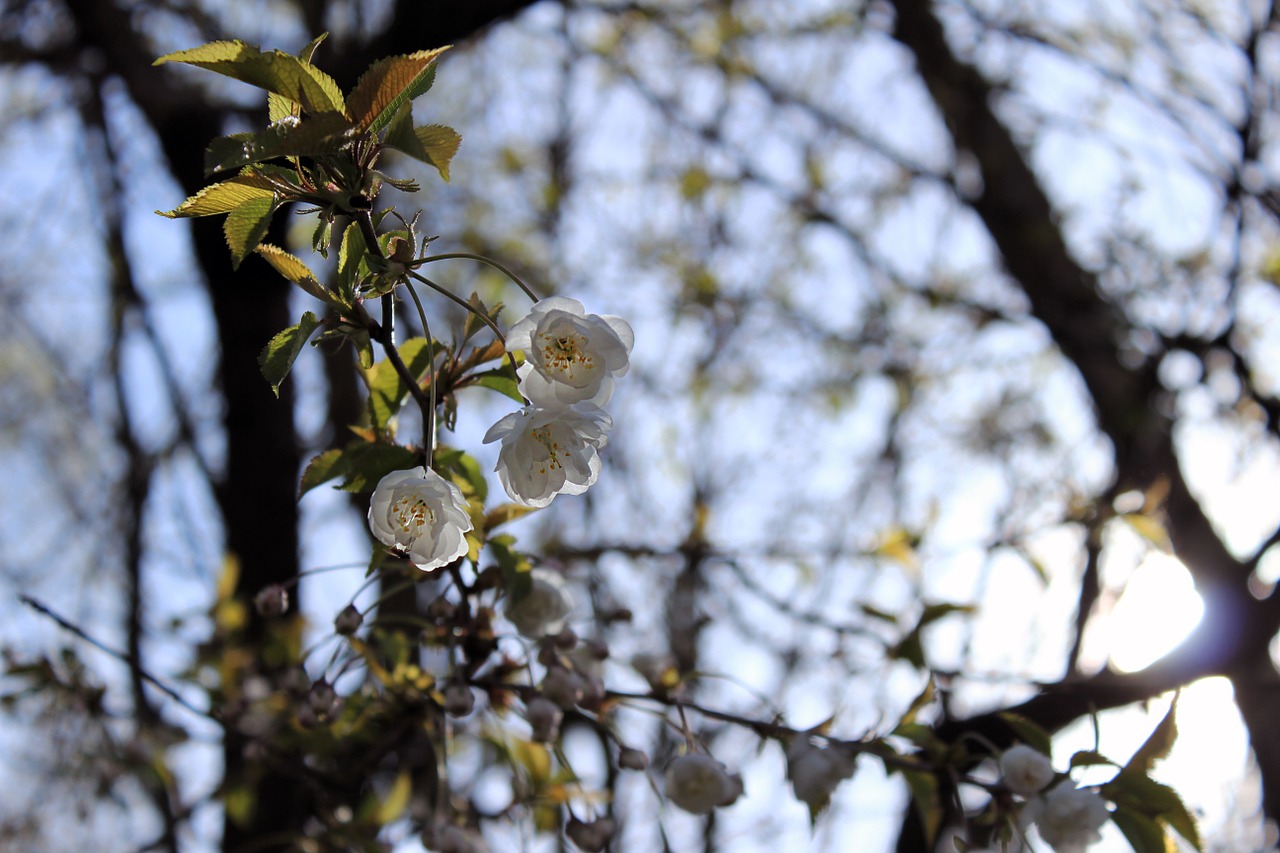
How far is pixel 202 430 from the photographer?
3.30 meters

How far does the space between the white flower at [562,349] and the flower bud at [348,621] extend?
40cm

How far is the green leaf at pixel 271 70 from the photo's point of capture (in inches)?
25.5

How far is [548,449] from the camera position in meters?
0.85

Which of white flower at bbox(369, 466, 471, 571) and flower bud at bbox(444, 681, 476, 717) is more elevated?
white flower at bbox(369, 466, 471, 571)

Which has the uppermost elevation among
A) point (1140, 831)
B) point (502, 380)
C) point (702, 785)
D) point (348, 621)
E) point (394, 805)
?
point (1140, 831)

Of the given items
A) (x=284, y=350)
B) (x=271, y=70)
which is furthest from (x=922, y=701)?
(x=271, y=70)

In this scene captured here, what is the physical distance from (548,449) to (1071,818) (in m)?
0.64

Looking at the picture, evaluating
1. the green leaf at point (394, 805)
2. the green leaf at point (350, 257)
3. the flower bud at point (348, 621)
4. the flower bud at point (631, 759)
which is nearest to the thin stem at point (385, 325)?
the green leaf at point (350, 257)

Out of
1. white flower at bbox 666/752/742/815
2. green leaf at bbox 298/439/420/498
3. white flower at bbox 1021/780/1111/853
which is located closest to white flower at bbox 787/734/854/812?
white flower at bbox 666/752/742/815

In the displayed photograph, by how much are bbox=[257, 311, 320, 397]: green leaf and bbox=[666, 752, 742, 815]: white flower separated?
0.65 meters

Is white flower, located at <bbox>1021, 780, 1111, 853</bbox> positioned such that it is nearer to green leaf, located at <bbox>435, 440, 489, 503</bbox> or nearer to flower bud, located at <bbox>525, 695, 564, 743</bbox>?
flower bud, located at <bbox>525, 695, 564, 743</bbox>

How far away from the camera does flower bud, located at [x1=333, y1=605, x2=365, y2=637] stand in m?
1.06

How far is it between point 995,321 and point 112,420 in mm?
3071

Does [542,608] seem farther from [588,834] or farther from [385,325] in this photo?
[385,325]
